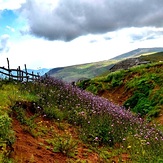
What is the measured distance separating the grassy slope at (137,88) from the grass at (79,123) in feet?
24.3

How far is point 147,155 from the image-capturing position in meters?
8.54

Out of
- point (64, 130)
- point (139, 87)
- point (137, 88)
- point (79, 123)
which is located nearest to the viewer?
point (64, 130)

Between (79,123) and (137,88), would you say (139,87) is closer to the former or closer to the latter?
(137,88)

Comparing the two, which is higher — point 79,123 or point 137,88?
point 79,123

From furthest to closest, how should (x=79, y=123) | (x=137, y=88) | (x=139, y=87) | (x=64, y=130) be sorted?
1. (x=137, y=88)
2. (x=139, y=87)
3. (x=79, y=123)
4. (x=64, y=130)

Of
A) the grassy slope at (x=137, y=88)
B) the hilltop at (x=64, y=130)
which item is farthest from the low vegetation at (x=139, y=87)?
the hilltop at (x=64, y=130)

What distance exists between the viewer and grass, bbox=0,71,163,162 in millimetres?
8625

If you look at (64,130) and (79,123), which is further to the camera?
(79,123)

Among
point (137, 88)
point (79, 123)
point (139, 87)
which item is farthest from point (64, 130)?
point (137, 88)

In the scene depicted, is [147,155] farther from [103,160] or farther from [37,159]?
[37,159]

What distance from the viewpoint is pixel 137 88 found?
23.3m

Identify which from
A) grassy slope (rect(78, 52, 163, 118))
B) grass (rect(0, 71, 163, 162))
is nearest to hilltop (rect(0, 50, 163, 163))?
grass (rect(0, 71, 163, 162))

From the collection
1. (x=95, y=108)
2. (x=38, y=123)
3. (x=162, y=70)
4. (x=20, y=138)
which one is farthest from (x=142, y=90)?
(x=20, y=138)

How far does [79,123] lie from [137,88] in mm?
13172
